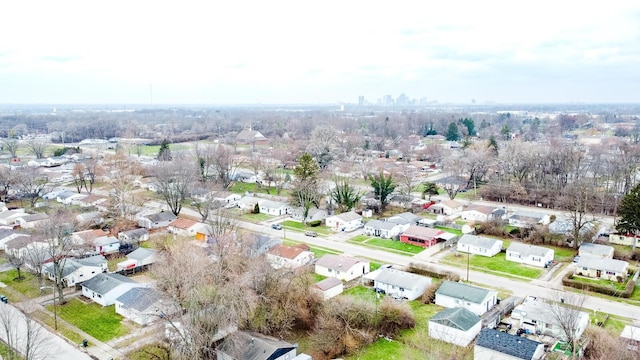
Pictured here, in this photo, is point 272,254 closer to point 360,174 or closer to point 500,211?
point 500,211

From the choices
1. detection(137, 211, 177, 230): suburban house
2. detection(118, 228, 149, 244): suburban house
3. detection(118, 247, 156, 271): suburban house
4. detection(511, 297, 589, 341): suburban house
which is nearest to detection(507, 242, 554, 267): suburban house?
detection(511, 297, 589, 341): suburban house

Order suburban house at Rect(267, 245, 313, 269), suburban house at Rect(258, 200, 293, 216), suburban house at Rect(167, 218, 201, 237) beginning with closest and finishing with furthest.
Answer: suburban house at Rect(267, 245, 313, 269), suburban house at Rect(167, 218, 201, 237), suburban house at Rect(258, 200, 293, 216)

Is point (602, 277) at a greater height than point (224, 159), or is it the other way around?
point (224, 159)

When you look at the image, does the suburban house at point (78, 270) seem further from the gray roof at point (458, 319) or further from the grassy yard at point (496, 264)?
the grassy yard at point (496, 264)

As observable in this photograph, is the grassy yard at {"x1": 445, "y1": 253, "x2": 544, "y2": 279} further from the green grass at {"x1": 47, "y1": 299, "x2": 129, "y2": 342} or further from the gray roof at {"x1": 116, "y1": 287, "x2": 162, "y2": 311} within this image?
the green grass at {"x1": 47, "y1": 299, "x2": 129, "y2": 342}

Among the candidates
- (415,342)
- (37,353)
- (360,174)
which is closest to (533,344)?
(415,342)

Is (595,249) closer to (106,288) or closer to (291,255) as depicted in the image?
(291,255)

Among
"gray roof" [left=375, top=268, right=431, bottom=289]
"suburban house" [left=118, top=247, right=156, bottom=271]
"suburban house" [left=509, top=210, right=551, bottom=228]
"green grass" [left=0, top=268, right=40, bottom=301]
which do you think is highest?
"suburban house" [left=509, top=210, right=551, bottom=228]
